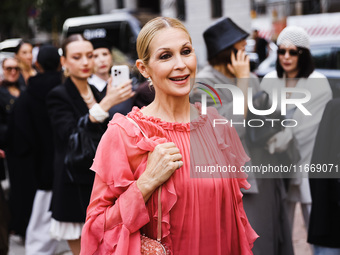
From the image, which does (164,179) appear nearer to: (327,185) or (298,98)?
(327,185)

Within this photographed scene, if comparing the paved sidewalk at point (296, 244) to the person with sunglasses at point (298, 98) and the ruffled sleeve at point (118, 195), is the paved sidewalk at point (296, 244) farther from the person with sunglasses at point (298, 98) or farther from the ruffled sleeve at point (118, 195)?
the ruffled sleeve at point (118, 195)

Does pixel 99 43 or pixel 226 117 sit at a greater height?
pixel 99 43

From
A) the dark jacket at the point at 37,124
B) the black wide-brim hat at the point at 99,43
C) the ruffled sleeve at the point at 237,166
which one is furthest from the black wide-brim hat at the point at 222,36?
the dark jacket at the point at 37,124

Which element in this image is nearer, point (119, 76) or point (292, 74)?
point (119, 76)

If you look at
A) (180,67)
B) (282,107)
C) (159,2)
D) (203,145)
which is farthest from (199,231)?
(159,2)

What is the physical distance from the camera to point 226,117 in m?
3.32

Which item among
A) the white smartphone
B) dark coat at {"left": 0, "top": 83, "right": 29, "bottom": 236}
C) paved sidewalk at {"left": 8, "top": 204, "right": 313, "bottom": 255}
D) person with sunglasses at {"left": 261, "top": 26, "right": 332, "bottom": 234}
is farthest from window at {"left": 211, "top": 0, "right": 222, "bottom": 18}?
the white smartphone

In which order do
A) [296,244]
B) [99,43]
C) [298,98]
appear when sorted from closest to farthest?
[298,98] → [99,43] → [296,244]

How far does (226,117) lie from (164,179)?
1.30 meters

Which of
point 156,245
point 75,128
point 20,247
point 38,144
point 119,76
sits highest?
point 119,76

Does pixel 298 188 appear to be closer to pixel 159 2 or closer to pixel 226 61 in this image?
pixel 226 61

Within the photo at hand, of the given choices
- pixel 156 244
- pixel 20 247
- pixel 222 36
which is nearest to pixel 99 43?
pixel 222 36

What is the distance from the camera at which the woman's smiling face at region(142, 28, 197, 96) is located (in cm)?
223

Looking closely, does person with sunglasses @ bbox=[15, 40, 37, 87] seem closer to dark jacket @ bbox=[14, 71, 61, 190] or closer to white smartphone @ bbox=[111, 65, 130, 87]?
dark jacket @ bbox=[14, 71, 61, 190]
